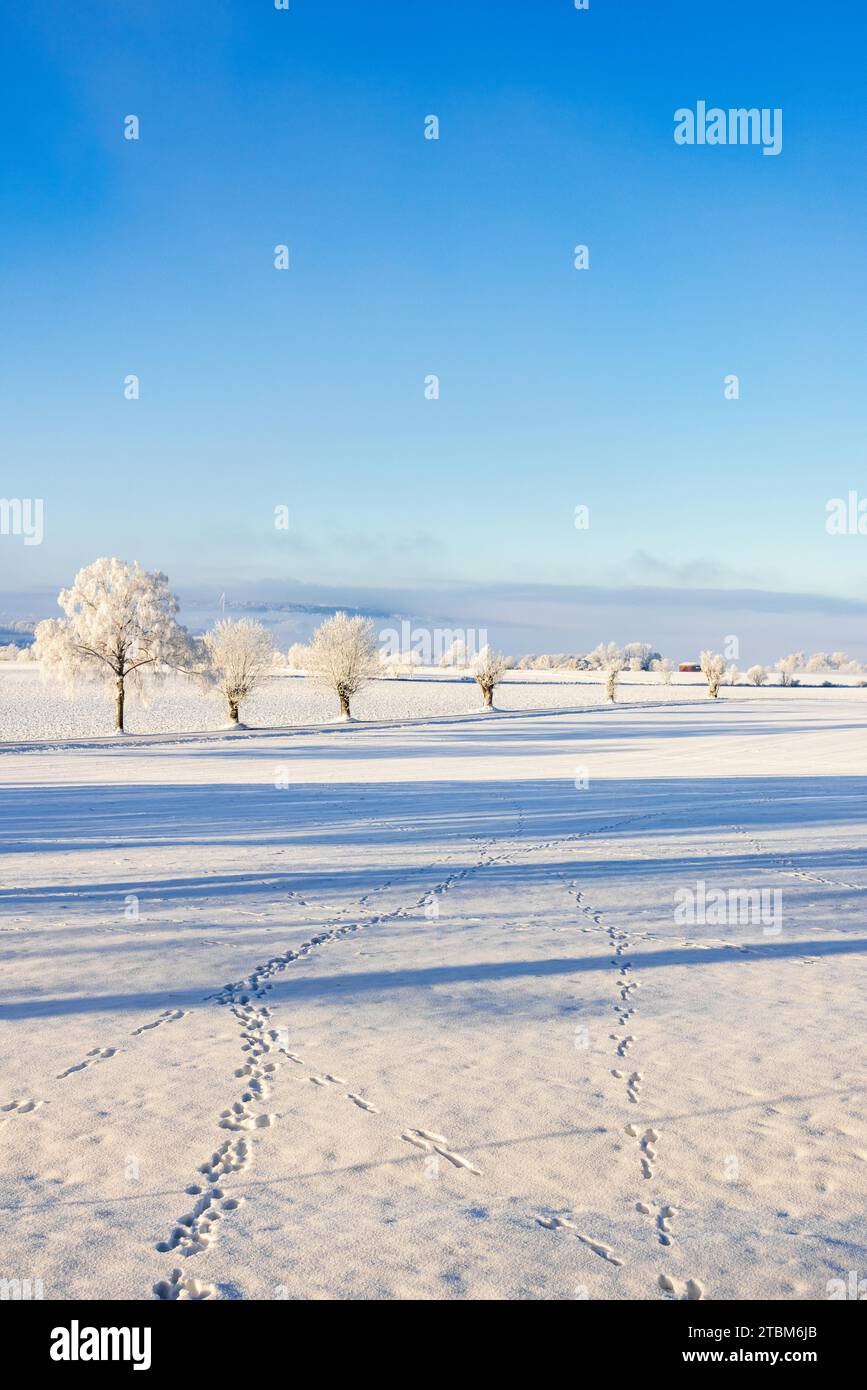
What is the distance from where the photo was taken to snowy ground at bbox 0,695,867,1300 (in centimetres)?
467

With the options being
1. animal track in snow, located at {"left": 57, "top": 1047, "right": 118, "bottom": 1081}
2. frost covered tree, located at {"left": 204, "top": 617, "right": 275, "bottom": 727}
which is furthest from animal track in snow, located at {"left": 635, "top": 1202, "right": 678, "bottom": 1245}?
frost covered tree, located at {"left": 204, "top": 617, "right": 275, "bottom": 727}

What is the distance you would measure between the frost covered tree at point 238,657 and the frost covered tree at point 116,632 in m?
5.02

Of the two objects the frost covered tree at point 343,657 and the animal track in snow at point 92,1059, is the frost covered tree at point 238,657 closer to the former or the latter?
the frost covered tree at point 343,657

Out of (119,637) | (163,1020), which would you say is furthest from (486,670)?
(163,1020)

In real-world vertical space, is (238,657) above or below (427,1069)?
above

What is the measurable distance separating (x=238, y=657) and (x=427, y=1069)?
189 feet

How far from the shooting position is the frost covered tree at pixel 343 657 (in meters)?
68.2

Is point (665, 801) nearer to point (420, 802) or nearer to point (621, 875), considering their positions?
point (420, 802)

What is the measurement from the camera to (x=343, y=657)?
223 ft

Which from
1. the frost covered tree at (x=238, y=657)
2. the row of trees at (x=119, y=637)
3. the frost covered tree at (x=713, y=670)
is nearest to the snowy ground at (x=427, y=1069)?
the row of trees at (x=119, y=637)

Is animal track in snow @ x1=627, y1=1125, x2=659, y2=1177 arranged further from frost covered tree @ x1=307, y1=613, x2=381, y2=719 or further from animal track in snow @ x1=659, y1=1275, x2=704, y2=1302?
frost covered tree @ x1=307, y1=613, x2=381, y2=719

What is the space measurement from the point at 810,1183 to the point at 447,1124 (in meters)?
2.12

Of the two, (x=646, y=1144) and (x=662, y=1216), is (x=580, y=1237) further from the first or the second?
(x=646, y=1144)

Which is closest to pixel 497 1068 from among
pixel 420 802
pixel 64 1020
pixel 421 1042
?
pixel 421 1042
